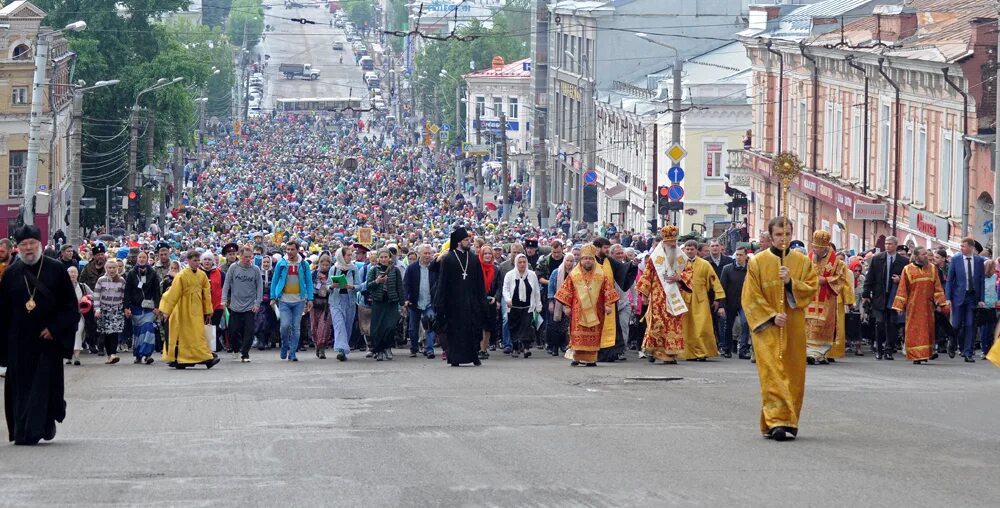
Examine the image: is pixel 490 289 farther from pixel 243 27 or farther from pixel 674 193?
pixel 243 27

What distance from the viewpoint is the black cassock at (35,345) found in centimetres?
1214

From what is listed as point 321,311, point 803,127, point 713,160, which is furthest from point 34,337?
point 713,160

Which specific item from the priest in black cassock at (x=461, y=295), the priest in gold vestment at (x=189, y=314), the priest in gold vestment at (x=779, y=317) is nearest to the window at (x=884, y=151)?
the priest in black cassock at (x=461, y=295)

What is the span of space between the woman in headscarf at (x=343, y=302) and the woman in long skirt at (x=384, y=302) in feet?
1.19

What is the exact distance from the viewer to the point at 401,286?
850 inches

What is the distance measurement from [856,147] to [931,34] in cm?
440

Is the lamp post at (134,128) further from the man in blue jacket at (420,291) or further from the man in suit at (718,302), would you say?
the man in suit at (718,302)

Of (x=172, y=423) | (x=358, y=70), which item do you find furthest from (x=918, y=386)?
(x=358, y=70)

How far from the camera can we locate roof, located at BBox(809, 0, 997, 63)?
36.5m

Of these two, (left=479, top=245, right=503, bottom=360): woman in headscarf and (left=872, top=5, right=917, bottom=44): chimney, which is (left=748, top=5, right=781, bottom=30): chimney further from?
(left=479, top=245, right=503, bottom=360): woman in headscarf

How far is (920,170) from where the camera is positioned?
3906 centimetres

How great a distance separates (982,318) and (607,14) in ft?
167

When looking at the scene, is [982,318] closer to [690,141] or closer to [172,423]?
[172,423]

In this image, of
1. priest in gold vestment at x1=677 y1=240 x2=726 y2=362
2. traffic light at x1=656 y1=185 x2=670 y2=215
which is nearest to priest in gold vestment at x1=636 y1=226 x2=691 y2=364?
priest in gold vestment at x1=677 y1=240 x2=726 y2=362
